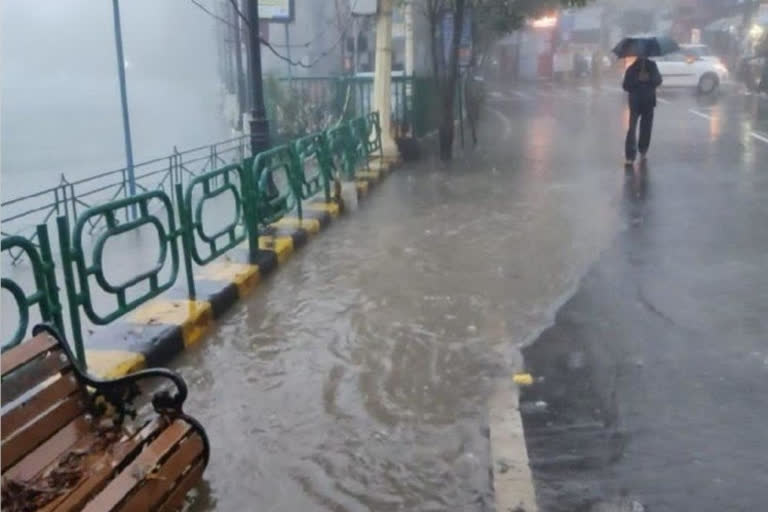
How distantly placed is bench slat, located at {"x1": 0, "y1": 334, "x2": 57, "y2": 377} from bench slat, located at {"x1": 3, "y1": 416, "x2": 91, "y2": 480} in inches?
12.7

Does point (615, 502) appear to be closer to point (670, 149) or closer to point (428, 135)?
point (670, 149)

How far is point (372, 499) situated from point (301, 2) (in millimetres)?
30753

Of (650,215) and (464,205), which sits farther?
(464,205)

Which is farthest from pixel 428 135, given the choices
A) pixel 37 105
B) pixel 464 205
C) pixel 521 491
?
pixel 37 105

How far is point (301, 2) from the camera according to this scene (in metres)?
32.5

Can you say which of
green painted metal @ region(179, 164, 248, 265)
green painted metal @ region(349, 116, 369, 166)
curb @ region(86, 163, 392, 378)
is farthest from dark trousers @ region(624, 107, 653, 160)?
green painted metal @ region(179, 164, 248, 265)

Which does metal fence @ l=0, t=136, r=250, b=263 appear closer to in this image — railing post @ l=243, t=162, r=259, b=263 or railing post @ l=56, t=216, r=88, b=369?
railing post @ l=243, t=162, r=259, b=263

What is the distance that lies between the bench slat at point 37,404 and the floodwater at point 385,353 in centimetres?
78

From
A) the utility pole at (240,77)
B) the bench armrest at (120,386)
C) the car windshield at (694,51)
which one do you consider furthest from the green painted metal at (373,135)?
the car windshield at (694,51)

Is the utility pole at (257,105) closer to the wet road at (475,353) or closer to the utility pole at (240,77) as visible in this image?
the wet road at (475,353)

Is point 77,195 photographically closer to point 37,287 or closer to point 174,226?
point 174,226

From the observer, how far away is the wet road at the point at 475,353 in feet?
13.1

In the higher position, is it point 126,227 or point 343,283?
point 126,227

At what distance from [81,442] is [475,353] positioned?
274 centimetres
